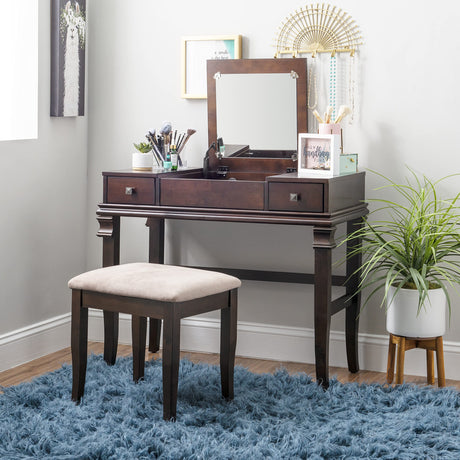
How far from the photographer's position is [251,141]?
3600 mm

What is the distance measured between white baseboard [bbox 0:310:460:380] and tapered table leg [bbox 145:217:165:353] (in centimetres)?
17

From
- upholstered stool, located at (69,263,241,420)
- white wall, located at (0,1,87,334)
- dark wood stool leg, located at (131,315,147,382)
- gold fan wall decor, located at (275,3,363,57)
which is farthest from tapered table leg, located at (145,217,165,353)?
gold fan wall decor, located at (275,3,363,57)

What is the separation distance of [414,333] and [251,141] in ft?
3.69

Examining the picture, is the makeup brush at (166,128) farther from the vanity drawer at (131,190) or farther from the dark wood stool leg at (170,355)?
the dark wood stool leg at (170,355)

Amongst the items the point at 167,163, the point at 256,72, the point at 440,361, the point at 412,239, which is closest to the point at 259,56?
the point at 256,72

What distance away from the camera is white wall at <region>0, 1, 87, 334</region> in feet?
11.4

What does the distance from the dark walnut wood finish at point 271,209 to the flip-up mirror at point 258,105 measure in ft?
0.34

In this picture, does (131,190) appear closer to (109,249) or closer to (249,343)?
(109,249)

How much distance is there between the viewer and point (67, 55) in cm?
370

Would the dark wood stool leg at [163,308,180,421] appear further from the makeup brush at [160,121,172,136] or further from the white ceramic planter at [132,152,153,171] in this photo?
the makeup brush at [160,121,172,136]

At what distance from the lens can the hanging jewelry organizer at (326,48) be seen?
11.4 feet

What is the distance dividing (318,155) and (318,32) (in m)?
0.64

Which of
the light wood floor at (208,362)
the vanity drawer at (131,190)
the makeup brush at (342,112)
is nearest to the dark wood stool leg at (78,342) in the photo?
the light wood floor at (208,362)

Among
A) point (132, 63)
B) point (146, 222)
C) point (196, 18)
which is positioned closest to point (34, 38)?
point (132, 63)
